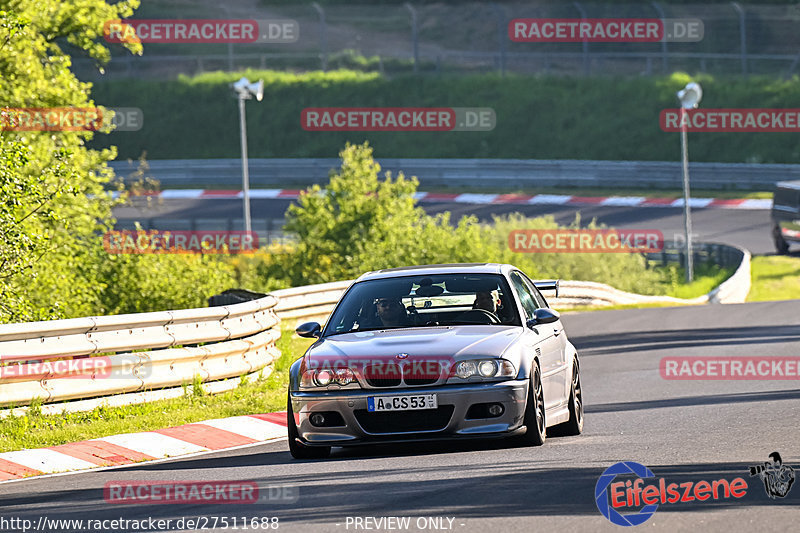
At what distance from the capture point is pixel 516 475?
8.71 metres

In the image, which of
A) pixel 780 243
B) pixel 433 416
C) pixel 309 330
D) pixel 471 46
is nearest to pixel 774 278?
pixel 780 243

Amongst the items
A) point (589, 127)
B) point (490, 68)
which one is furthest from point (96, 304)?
point (490, 68)

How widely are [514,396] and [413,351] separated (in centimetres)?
78

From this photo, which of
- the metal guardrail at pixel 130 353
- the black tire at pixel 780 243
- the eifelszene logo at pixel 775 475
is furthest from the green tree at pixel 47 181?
the black tire at pixel 780 243

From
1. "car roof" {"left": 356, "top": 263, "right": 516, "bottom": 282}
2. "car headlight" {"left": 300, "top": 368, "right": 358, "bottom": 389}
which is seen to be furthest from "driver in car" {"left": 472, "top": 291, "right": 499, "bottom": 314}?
"car headlight" {"left": 300, "top": 368, "right": 358, "bottom": 389}

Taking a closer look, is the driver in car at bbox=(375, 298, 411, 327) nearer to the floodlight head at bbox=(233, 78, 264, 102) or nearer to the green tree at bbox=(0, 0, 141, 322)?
the green tree at bbox=(0, 0, 141, 322)

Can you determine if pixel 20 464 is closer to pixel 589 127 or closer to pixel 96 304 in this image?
pixel 96 304

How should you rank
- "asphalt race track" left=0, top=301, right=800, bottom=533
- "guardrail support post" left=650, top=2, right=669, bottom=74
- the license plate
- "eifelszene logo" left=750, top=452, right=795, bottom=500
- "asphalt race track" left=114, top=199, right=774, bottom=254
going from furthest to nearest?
"guardrail support post" left=650, top=2, right=669, bottom=74
"asphalt race track" left=114, top=199, right=774, bottom=254
the license plate
"eifelszene logo" left=750, top=452, right=795, bottom=500
"asphalt race track" left=0, top=301, right=800, bottom=533

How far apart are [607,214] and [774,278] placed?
25.1 ft

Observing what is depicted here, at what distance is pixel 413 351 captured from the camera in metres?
9.77

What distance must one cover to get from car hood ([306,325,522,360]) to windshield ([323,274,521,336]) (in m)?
0.24

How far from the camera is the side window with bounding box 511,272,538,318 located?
11.1 meters

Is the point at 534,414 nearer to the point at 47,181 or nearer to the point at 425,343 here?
the point at 425,343

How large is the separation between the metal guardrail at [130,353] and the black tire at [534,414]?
436 centimetres
